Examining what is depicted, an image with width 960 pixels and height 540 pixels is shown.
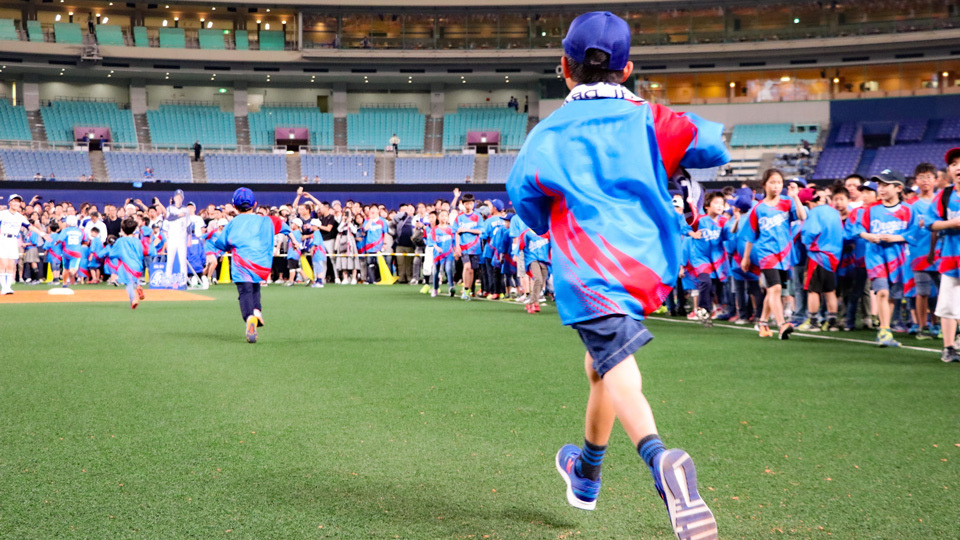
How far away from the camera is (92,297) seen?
677 inches

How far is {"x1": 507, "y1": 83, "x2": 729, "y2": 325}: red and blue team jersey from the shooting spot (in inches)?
108

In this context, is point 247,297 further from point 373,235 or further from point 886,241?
point 373,235

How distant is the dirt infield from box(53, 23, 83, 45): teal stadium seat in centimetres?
2920

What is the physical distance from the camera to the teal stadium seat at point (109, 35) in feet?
144

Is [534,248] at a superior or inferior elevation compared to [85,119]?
inferior

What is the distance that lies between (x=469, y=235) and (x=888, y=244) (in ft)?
32.3

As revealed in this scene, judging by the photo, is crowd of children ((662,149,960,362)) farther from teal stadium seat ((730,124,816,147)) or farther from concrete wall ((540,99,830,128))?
concrete wall ((540,99,830,128))

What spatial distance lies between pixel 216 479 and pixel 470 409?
2.08 metres

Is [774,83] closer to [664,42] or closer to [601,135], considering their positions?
[664,42]

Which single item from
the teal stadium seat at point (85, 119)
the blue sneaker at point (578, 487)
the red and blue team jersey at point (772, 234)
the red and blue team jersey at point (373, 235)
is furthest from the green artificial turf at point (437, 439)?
the teal stadium seat at point (85, 119)

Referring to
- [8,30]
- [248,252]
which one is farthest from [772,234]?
[8,30]

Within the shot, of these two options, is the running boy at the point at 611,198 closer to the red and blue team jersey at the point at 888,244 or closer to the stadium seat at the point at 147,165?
the red and blue team jersey at the point at 888,244

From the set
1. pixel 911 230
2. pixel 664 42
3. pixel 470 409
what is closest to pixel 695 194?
pixel 470 409

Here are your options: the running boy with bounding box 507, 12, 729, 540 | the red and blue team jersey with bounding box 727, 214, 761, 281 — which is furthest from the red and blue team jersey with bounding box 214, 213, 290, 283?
the running boy with bounding box 507, 12, 729, 540
